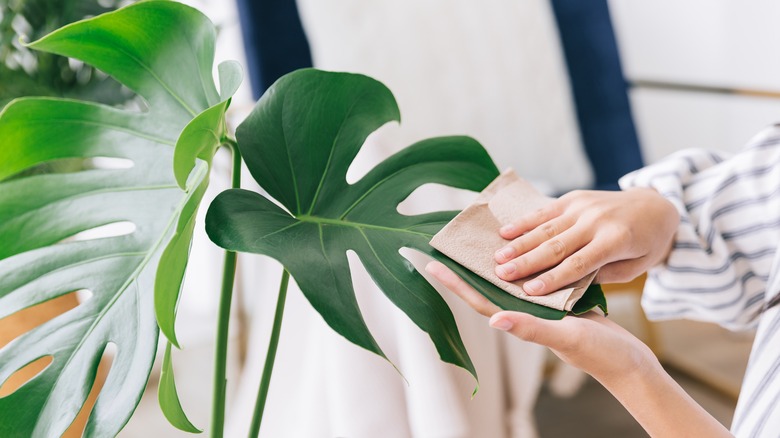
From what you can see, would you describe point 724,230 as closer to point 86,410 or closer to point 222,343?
point 222,343

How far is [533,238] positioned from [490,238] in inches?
1.6

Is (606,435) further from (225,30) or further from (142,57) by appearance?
(225,30)

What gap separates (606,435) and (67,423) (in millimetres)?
1398

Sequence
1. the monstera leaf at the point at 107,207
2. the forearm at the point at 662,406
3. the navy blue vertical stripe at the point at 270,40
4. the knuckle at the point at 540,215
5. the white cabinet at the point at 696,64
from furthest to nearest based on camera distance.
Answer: the white cabinet at the point at 696,64
the navy blue vertical stripe at the point at 270,40
the knuckle at the point at 540,215
the forearm at the point at 662,406
the monstera leaf at the point at 107,207

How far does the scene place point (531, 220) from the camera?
2.18 feet

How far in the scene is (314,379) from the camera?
40.5 inches

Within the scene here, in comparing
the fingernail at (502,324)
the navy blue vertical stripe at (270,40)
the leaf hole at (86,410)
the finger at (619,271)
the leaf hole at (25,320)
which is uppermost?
the navy blue vertical stripe at (270,40)

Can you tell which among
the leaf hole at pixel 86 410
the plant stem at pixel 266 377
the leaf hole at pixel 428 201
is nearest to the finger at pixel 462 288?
the plant stem at pixel 266 377

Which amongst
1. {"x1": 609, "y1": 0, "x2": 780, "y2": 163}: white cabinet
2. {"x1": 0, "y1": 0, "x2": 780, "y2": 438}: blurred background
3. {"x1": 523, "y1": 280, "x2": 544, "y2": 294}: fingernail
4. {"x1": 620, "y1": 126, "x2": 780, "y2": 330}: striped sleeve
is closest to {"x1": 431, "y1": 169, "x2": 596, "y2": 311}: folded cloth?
{"x1": 523, "y1": 280, "x2": 544, "y2": 294}: fingernail

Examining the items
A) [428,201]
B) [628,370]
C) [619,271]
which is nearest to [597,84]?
[428,201]

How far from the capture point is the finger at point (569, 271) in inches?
22.4

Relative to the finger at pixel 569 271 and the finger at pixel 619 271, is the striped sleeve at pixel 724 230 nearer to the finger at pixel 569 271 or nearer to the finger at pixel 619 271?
the finger at pixel 619 271

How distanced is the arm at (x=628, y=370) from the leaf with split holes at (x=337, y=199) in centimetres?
5

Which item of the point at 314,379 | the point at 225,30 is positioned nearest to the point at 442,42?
the point at 225,30
